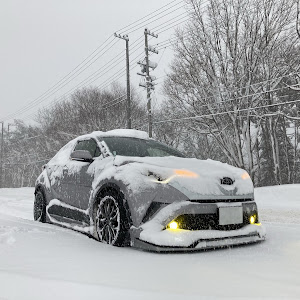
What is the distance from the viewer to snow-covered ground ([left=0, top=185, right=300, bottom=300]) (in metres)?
2.17

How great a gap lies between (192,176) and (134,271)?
1283 mm

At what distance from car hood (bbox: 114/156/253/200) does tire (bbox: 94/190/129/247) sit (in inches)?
14.4

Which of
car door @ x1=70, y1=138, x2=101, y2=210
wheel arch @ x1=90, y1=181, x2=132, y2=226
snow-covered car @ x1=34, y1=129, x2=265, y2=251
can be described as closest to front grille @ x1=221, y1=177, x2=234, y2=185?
snow-covered car @ x1=34, y1=129, x2=265, y2=251

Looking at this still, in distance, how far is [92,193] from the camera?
418 cm

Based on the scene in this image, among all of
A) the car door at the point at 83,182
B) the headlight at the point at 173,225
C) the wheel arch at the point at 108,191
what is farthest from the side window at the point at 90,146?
the headlight at the point at 173,225

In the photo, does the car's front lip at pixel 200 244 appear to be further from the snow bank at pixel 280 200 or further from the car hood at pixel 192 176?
the snow bank at pixel 280 200

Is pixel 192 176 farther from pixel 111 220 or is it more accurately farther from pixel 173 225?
pixel 111 220

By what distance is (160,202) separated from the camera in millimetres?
3500

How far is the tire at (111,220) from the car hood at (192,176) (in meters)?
0.37

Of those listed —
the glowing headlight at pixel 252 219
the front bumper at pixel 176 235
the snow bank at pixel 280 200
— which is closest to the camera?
the front bumper at pixel 176 235

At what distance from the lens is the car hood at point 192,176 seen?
3555 mm

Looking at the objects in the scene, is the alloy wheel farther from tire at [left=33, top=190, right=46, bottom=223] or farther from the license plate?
tire at [left=33, top=190, right=46, bottom=223]

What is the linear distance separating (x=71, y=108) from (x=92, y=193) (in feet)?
114

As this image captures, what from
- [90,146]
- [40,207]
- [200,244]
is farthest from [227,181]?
[40,207]
